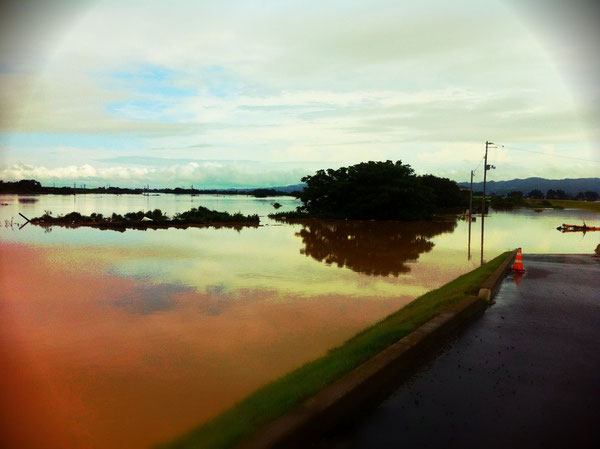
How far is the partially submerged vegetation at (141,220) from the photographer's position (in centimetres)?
4028

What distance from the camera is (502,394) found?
5.75 meters

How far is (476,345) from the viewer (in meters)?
7.73

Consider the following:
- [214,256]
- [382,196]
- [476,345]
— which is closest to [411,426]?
[476,345]

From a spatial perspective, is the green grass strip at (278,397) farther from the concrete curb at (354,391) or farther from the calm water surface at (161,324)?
the calm water surface at (161,324)

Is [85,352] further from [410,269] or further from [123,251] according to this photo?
[123,251]

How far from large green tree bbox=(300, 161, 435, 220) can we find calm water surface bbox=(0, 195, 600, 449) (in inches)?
1136

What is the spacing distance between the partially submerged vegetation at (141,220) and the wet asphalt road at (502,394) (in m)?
35.2

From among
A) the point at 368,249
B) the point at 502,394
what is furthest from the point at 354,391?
the point at 368,249

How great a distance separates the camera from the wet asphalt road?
473cm

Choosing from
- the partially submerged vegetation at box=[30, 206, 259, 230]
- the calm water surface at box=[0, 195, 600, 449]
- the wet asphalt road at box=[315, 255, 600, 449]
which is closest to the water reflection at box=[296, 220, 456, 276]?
the calm water surface at box=[0, 195, 600, 449]

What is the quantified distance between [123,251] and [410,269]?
47.8ft

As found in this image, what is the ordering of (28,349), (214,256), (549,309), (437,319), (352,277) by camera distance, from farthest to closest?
(214,256) < (352,277) < (549,309) < (28,349) < (437,319)

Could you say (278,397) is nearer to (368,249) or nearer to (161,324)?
(161,324)

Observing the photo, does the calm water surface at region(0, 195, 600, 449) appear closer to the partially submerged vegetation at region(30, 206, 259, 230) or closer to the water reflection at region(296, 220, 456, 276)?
the water reflection at region(296, 220, 456, 276)
